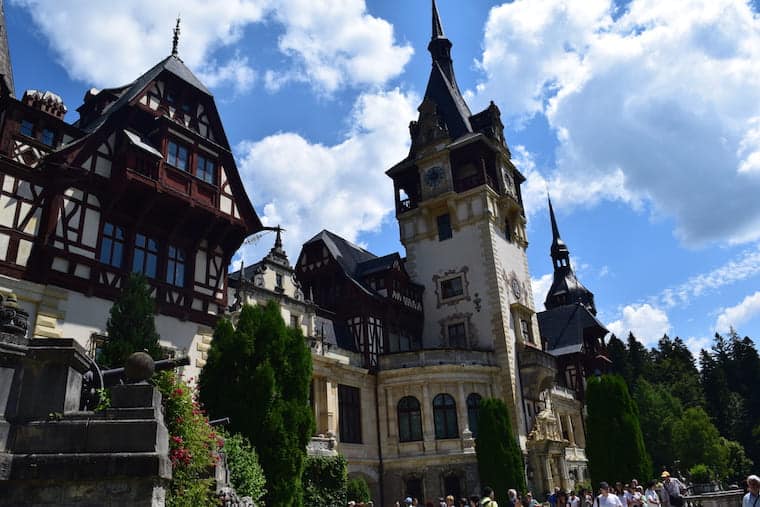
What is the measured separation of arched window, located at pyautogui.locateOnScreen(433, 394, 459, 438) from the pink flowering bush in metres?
22.1

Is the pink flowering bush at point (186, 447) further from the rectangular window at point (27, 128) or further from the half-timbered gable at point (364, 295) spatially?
the half-timbered gable at point (364, 295)

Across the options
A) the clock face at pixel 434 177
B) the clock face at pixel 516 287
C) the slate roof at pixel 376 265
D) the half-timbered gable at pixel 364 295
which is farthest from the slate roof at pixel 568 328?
the slate roof at pixel 376 265

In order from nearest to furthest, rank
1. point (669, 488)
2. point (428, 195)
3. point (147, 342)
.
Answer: point (147, 342) < point (669, 488) < point (428, 195)

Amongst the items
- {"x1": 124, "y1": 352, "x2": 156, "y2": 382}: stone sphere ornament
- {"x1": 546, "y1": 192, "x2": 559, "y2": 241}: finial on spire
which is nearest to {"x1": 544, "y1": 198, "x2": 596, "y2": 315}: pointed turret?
{"x1": 546, "y1": 192, "x2": 559, "y2": 241}: finial on spire

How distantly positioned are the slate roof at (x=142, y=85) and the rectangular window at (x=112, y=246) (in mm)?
3646

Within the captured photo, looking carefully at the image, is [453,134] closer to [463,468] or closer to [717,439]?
[463,468]

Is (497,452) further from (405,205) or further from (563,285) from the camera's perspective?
(563,285)

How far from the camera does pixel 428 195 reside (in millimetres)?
41469

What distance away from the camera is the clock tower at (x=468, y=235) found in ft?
121

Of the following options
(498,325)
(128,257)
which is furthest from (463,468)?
(128,257)

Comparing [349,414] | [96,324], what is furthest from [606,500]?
[349,414]

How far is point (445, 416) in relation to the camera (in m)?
32.9

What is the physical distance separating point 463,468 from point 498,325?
8.80 m

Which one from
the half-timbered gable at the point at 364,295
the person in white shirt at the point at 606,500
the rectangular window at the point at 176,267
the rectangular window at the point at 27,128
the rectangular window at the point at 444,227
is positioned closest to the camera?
the person in white shirt at the point at 606,500
